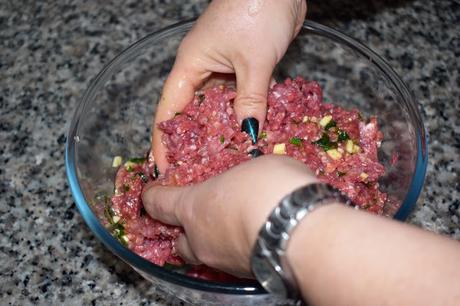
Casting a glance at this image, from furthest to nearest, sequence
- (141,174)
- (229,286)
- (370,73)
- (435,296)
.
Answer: (370,73) < (141,174) < (229,286) < (435,296)

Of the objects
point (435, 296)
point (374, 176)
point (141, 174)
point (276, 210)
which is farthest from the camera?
point (141, 174)

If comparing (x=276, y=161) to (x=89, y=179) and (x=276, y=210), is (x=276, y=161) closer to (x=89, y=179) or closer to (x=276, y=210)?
(x=276, y=210)

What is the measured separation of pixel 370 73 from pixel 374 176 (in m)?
0.34

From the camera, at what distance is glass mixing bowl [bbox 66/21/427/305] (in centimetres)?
120

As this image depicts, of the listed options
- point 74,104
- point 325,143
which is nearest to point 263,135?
point 325,143

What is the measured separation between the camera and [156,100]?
5.58 ft

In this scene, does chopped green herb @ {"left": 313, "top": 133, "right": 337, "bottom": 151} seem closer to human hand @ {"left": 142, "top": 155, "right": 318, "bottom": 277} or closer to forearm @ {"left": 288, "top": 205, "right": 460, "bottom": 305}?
human hand @ {"left": 142, "top": 155, "right": 318, "bottom": 277}

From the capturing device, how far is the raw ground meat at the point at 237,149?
1.25 meters

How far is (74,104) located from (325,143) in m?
0.78

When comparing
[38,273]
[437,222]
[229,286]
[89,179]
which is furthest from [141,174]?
[437,222]

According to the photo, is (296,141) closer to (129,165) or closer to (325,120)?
(325,120)

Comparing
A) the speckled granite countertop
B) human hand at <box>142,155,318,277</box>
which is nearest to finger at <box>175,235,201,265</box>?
human hand at <box>142,155,318,277</box>

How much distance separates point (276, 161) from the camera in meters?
0.94

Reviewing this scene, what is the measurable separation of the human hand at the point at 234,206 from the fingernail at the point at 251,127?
266 mm
